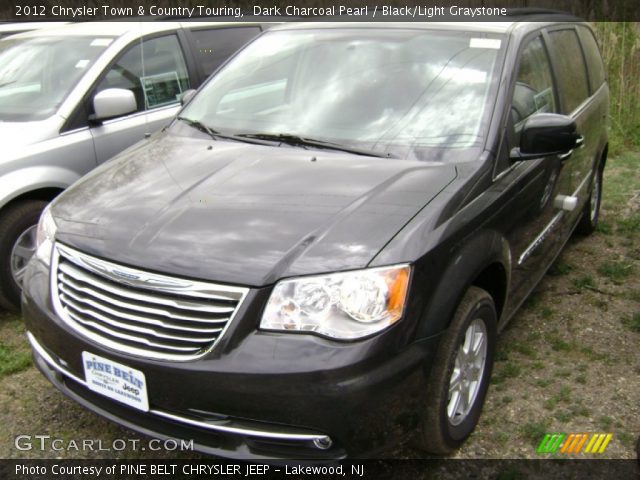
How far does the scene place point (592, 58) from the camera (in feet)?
16.2

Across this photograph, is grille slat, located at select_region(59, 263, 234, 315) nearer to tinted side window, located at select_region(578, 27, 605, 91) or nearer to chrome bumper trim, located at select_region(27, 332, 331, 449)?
chrome bumper trim, located at select_region(27, 332, 331, 449)

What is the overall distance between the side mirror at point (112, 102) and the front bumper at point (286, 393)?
7.44 ft

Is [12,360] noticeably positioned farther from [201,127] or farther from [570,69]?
[570,69]

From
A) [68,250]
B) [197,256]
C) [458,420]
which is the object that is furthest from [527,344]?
[68,250]

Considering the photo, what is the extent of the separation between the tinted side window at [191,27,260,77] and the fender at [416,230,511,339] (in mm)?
3223

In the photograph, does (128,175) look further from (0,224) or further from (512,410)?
(512,410)

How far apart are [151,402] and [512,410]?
1717mm

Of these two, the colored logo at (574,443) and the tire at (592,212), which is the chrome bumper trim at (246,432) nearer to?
the colored logo at (574,443)

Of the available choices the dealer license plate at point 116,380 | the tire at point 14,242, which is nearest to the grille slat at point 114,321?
the dealer license plate at point 116,380

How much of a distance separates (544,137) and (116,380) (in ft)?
6.80

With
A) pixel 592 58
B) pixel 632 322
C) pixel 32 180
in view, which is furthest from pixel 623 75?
pixel 32 180

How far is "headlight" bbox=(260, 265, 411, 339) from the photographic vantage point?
2.23 meters

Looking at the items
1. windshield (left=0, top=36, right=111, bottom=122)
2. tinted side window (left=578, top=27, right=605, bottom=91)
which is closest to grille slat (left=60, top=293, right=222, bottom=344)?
windshield (left=0, top=36, right=111, bottom=122)

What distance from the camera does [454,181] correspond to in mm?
2727
